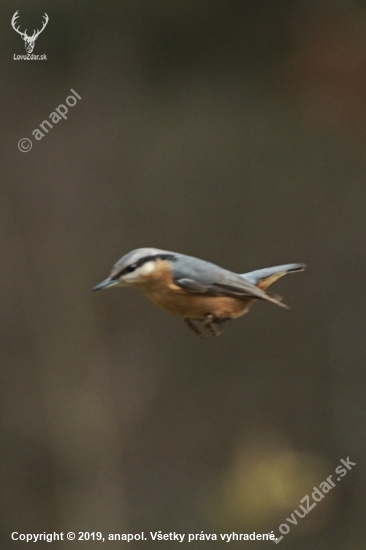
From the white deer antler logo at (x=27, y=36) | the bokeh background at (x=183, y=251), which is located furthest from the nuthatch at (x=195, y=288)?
the white deer antler logo at (x=27, y=36)

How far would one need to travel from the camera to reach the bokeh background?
1.80 m

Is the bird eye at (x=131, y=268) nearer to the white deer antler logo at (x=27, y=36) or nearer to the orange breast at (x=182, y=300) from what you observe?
the orange breast at (x=182, y=300)

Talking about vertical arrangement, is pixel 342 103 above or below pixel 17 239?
above

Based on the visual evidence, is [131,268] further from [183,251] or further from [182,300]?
[183,251]

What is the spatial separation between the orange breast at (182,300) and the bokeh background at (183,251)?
80 centimetres

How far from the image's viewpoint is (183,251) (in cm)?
186

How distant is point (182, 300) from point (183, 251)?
87 centimetres

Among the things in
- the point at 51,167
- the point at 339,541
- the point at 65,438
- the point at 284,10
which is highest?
the point at 284,10

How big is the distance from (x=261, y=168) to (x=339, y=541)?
1139 mm

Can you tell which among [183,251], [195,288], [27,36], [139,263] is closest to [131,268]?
[139,263]

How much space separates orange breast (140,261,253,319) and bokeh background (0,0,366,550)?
80 centimetres

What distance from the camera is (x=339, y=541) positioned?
1.87 m

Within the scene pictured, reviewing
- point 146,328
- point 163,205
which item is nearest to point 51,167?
point 163,205

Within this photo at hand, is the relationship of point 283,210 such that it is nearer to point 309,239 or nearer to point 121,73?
point 309,239
